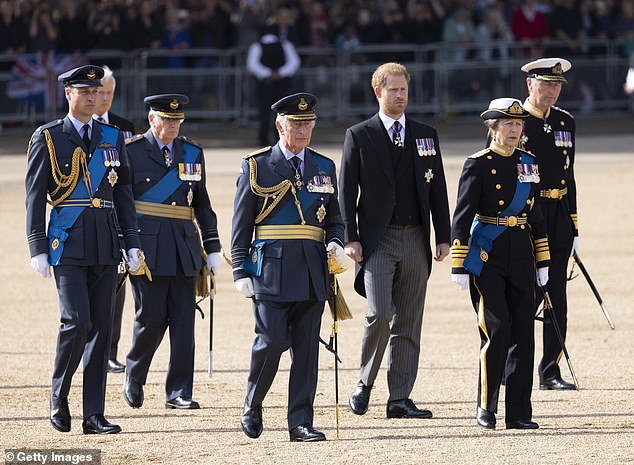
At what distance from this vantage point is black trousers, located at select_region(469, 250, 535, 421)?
849 cm

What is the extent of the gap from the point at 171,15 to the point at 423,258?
14950mm

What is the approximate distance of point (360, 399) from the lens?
9086 millimetres

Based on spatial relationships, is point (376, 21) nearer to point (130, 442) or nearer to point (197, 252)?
point (197, 252)

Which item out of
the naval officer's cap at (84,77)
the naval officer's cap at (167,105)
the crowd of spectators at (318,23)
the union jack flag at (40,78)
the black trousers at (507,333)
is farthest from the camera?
the crowd of spectators at (318,23)

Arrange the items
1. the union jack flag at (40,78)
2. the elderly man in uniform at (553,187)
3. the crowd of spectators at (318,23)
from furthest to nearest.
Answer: the crowd of spectators at (318,23) < the union jack flag at (40,78) < the elderly man in uniform at (553,187)

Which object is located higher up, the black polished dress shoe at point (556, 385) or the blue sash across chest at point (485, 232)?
the blue sash across chest at point (485, 232)

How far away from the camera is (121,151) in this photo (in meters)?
8.64

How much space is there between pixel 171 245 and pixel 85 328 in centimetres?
120

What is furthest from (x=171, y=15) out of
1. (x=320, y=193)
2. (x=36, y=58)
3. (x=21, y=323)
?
(x=320, y=193)

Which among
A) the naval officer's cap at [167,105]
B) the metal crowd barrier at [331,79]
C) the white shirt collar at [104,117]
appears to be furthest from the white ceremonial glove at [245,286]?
the metal crowd barrier at [331,79]

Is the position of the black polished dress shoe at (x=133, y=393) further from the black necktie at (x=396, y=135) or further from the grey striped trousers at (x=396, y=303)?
the black necktie at (x=396, y=135)

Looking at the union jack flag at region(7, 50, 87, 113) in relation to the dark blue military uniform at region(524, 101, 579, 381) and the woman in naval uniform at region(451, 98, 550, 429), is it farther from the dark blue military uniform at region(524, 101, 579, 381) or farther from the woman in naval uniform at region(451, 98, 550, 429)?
the woman in naval uniform at region(451, 98, 550, 429)

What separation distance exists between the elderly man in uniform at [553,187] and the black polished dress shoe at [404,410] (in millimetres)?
1294

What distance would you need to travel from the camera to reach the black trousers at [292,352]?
8203 mm
